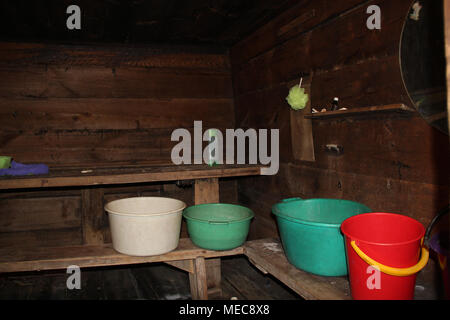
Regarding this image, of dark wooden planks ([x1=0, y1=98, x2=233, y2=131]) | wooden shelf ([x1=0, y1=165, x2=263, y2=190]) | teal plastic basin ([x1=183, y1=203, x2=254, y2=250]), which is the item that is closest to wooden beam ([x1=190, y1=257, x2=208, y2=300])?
teal plastic basin ([x1=183, y1=203, x2=254, y2=250])

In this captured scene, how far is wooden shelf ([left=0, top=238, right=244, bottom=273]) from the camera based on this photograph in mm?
2053

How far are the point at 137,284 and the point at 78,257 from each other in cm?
85

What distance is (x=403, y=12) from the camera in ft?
4.83

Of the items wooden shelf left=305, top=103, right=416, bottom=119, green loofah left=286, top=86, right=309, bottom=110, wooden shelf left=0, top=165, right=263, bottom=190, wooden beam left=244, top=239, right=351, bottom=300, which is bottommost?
wooden beam left=244, top=239, right=351, bottom=300

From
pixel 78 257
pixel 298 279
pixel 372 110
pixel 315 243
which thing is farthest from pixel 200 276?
pixel 372 110

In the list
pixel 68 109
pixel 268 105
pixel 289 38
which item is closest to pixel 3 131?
pixel 68 109

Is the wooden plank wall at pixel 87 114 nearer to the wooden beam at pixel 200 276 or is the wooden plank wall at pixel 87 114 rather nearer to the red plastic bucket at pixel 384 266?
the wooden beam at pixel 200 276

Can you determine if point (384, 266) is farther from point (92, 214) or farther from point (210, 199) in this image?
point (92, 214)

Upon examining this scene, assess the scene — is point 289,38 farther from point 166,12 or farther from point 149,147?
point 149,147

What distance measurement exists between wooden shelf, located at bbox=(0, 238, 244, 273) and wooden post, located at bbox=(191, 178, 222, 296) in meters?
0.40

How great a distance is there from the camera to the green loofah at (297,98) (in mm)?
2188

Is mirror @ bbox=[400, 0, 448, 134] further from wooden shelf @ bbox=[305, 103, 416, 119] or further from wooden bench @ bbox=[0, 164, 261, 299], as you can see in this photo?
wooden bench @ bbox=[0, 164, 261, 299]

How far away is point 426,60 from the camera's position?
139 cm

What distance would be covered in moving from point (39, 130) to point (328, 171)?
248 centimetres
